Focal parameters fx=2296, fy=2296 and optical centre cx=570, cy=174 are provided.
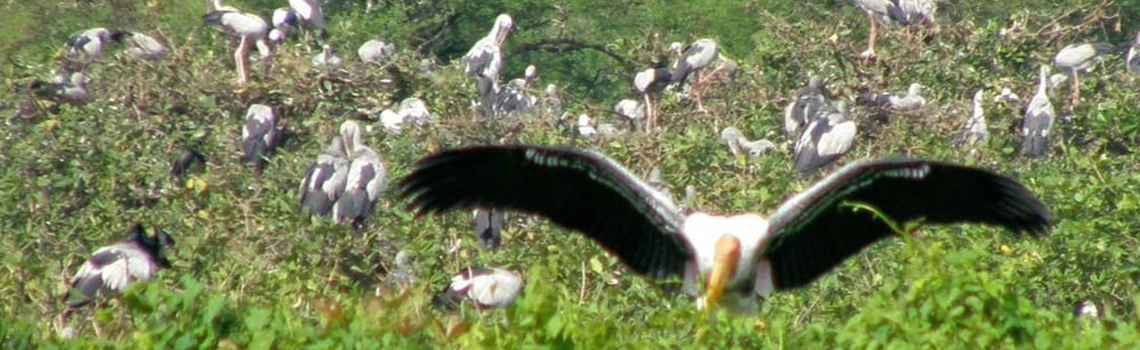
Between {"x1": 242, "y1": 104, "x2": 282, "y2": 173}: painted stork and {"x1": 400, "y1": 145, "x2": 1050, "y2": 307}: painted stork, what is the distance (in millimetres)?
4620

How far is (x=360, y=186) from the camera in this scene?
1114 centimetres

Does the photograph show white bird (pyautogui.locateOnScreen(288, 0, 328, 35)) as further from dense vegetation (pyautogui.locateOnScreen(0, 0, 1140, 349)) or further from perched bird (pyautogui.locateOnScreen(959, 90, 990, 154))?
perched bird (pyautogui.locateOnScreen(959, 90, 990, 154))

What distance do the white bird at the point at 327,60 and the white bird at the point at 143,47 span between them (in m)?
1.02

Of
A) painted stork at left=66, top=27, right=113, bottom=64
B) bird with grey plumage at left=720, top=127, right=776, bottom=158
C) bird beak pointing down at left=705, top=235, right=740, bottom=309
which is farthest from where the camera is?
painted stork at left=66, top=27, right=113, bottom=64

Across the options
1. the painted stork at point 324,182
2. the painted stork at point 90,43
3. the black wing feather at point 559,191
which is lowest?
the painted stork at point 90,43

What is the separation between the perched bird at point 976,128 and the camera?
38.1 feet

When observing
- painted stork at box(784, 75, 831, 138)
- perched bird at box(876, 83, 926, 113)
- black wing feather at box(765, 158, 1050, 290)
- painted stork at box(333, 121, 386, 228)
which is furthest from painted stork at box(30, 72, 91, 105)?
black wing feather at box(765, 158, 1050, 290)

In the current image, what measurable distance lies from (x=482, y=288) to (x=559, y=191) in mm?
1496

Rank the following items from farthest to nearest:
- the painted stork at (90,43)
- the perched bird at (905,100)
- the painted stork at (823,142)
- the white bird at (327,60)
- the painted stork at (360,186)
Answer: the painted stork at (90,43), the white bird at (327,60), the perched bird at (905,100), the painted stork at (823,142), the painted stork at (360,186)

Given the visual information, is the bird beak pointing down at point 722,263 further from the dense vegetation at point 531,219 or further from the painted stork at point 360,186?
the painted stork at point 360,186

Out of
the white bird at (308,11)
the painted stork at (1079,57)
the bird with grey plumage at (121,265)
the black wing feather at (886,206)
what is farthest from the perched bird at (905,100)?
the white bird at (308,11)

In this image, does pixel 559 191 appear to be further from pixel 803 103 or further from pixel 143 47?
pixel 143 47

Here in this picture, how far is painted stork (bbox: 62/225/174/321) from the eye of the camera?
31.1 feet

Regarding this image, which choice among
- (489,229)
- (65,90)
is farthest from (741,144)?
(65,90)
